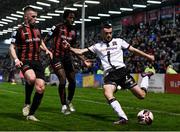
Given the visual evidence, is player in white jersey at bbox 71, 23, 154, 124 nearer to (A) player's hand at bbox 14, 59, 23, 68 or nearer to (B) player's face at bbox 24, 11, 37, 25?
(B) player's face at bbox 24, 11, 37, 25

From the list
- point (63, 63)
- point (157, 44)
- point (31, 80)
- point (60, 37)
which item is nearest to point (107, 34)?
point (31, 80)

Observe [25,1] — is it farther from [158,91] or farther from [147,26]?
[158,91]

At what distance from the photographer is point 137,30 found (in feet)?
171

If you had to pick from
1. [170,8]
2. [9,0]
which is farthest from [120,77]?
[9,0]

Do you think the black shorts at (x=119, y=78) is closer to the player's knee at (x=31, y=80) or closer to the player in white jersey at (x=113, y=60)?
the player in white jersey at (x=113, y=60)

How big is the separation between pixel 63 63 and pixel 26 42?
1.85 metres

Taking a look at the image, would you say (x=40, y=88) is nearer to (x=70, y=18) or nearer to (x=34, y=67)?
(x=34, y=67)

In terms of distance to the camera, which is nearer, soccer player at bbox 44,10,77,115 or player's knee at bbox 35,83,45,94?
player's knee at bbox 35,83,45,94

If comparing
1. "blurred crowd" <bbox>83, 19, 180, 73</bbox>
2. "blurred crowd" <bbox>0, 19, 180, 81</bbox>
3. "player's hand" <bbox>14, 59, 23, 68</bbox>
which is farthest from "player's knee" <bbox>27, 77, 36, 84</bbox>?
"blurred crowd" <bbox>83, 19, 180, 73</bbox>

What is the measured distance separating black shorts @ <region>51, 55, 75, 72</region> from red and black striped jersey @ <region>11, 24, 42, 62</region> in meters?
1.43

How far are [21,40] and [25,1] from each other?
42938mm

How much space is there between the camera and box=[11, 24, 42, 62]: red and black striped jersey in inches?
390

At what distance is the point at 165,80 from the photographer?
28.1 m

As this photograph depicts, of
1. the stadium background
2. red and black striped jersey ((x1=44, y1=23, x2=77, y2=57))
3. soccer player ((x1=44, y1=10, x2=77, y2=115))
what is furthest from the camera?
the stadium background
